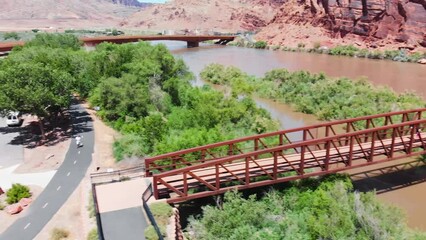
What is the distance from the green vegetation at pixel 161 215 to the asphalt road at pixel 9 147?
45.7ft

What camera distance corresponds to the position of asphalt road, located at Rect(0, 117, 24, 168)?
25891 mm

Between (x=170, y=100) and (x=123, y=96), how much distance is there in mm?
5149

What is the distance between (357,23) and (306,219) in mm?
93551

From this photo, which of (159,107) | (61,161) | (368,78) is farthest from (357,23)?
(61,161)

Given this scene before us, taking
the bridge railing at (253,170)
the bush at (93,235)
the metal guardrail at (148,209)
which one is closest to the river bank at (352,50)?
the bridge railing at (253,170)

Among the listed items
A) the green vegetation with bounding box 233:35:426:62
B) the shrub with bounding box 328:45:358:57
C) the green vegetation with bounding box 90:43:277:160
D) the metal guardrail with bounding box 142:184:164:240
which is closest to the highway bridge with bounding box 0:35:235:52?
the green vegetation with bounding box 233:35:426:62

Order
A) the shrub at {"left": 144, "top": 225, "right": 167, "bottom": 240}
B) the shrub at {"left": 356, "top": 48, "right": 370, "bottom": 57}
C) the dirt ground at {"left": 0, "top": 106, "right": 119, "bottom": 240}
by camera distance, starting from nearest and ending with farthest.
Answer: the shrub at {"left": 144, "top": 225, "right": 167, "bottom": 240}, the dirt ground at {"left": 0, "top": 106, "right": 119, "bottom": 240}, the shrub at {"left": 356, "top": 48, "right": 370, "bottom": 57}

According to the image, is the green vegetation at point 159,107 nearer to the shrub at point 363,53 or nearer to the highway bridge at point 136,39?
the highway bridge at point 136,39

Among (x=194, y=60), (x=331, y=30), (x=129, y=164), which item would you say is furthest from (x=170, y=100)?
(x=331, y=30)

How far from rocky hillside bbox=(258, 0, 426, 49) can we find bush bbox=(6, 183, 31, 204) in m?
86.2

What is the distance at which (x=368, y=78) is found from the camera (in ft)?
201

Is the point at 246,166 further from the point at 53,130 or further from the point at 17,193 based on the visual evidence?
→ the point at 53,130

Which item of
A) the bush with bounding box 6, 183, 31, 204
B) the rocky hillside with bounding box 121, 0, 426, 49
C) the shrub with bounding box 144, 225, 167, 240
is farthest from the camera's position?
the rocky hillside with bounding box 121, 0, 426, 49

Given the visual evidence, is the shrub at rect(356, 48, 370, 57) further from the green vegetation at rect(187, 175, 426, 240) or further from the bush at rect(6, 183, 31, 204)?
the bush at rect(6, 183, 31, 204)
